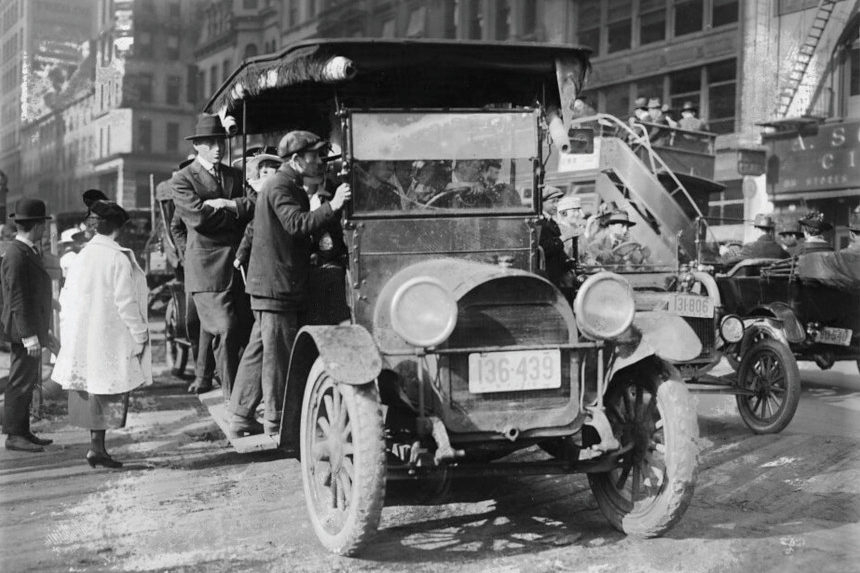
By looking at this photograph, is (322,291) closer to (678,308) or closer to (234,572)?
(234,572)

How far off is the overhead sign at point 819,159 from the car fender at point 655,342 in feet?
52.0

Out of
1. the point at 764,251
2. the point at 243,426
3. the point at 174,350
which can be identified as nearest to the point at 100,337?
the point at 243,426

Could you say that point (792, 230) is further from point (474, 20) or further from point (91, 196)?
point (474, 20)

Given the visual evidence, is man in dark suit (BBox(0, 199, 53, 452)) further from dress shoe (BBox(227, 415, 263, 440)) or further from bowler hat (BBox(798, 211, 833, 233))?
bowler hat (BBox(798, 211, 833, 233))

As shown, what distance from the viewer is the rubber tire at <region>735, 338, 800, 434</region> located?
734 cm

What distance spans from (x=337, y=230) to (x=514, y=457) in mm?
2402

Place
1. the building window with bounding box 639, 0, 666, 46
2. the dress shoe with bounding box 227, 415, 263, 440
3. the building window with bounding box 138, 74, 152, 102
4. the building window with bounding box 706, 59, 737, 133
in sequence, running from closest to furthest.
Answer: the dress shoe with bounding box 227, 415, 263, 440
the building window with bounding box 138, 74, 152, 102
the building window with bounding box 706, 59, 737, 133
the building window with bounding box 639, 0, 666, 46

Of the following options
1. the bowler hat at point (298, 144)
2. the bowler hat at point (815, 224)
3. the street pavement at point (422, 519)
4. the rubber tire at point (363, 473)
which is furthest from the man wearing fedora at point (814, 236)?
the rubber tire at point (363, 473)

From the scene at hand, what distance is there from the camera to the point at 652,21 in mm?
23672

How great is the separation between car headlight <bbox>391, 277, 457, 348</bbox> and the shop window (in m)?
22.5

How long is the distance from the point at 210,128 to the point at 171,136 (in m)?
15.2

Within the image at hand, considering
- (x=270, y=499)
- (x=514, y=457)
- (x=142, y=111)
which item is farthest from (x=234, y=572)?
(x=142, y=111)

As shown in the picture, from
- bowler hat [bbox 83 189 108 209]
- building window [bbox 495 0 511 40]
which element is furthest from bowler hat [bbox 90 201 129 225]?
building window [bbox 495 0 511 40]

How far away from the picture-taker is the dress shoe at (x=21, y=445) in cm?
691
